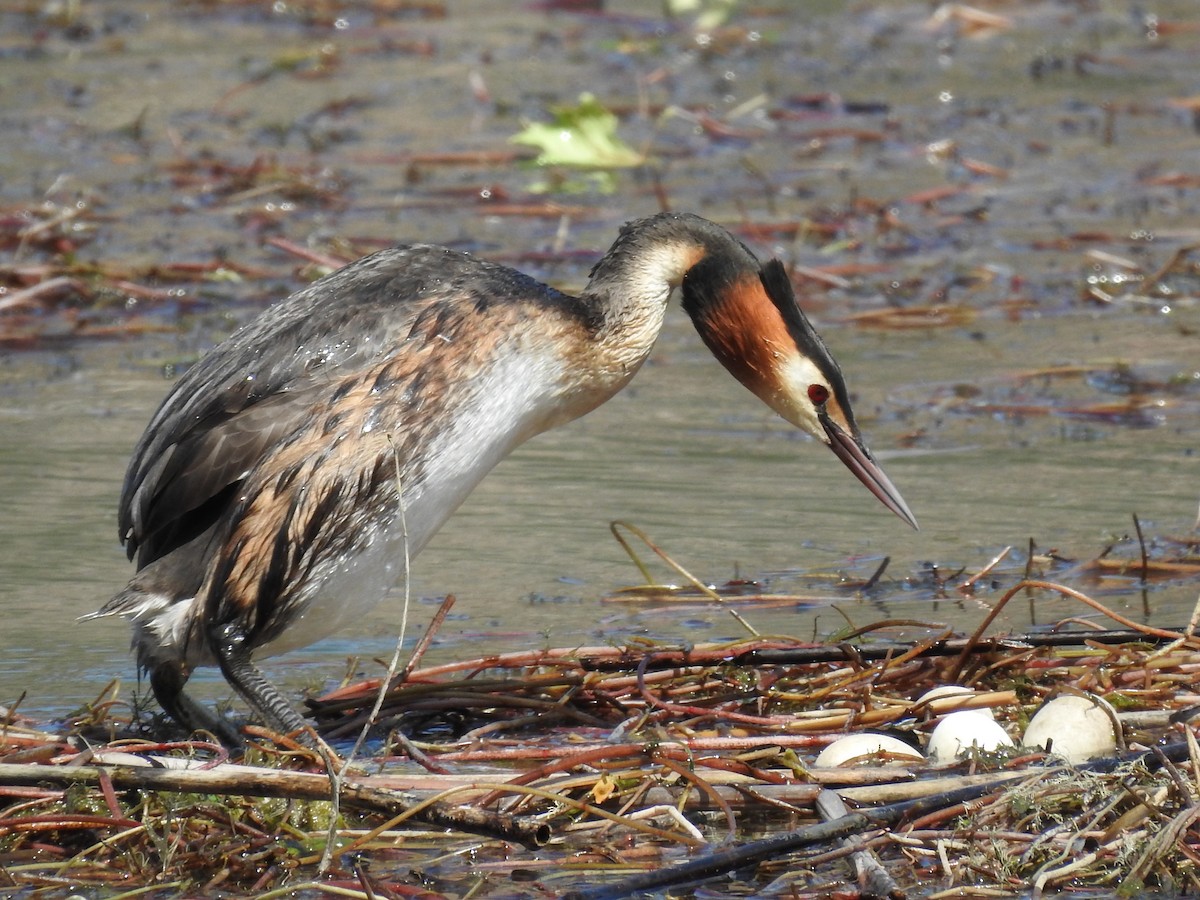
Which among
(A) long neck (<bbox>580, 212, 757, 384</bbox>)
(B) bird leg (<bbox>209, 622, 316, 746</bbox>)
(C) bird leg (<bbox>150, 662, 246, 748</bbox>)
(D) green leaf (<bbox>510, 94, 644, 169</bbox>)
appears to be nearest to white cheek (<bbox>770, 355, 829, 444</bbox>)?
(A) long neck (<bbox>580, 212, 757, 384</bbox>)

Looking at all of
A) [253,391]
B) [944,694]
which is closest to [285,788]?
[253,391]

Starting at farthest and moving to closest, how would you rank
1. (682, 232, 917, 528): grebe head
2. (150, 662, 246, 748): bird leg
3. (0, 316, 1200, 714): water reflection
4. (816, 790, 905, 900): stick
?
(0, 316, 1200, 714): water reflection → (682, 232, 917, 528): grebe head → (150, 662, 246, 748): bird leg → (816, 790, 905, 900): stick

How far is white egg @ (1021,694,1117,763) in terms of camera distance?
4.35m

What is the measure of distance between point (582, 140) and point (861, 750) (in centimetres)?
733

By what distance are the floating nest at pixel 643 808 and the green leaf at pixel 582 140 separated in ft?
21.5

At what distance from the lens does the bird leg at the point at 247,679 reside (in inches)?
188

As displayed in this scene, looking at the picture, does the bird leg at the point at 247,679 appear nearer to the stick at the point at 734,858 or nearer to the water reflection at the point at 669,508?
the water reflection at the point at 669,508

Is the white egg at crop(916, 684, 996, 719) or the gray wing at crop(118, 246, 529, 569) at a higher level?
the gray wing at crop(118, 246, 529, 569)

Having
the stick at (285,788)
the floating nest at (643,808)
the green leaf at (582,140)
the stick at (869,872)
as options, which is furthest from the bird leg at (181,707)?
the green leaf at (582,140)

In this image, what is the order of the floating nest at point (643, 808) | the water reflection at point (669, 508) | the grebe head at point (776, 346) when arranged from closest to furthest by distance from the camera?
the floating nest at point (643, 808) → the grebe head at point (776, 346) → the water reflection at point (669, 508)

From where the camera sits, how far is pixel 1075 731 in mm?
4367

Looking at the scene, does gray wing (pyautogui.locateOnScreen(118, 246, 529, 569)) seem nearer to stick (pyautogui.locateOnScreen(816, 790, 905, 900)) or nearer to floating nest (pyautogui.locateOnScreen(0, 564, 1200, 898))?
floating nest (pyautogui.locateOnScreen(0, 564, 1200, 898))

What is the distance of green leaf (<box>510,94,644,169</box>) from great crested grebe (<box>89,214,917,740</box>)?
19.1 feet

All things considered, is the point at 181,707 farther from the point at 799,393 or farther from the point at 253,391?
the point at 799,393
